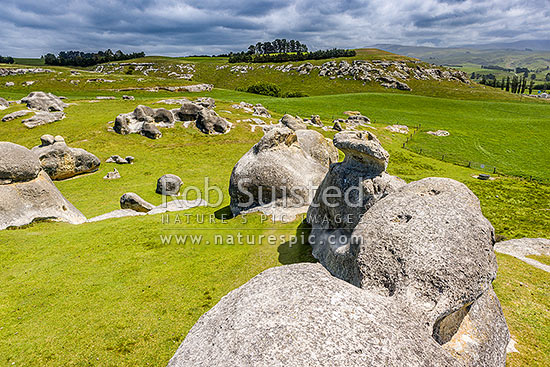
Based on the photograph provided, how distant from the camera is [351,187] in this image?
51.2 ft

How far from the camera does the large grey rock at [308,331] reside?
17.9ft

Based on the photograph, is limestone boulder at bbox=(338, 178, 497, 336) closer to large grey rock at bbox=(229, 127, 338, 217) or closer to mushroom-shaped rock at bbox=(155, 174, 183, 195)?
large grey rock at bbox=(229, 127, 338, 217)

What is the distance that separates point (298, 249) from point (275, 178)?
7142 mm

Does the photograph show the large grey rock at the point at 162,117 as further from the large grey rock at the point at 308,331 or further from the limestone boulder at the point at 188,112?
the large grey rock at the point at 308,331

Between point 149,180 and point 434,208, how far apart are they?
3585cm

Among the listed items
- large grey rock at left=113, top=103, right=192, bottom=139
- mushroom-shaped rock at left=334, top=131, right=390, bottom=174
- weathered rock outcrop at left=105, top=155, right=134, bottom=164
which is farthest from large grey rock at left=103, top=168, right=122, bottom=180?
mushroom-shaped rock at left=334, top=131, right=390, bottom=174

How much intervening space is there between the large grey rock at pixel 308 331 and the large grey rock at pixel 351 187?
6.75 meters

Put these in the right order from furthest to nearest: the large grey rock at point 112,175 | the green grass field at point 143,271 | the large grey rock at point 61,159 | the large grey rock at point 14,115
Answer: the large grey rock at point 14,115
the large grey rock at point 112,175
the large grey rock at point 61,159
the green grass field at point 143,271

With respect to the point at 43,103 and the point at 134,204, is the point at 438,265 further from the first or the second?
the point at 43,103

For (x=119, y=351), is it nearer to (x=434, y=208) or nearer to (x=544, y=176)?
(x=434, y=208)

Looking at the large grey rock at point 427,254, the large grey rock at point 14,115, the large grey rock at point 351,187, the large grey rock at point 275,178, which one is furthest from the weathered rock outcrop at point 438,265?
the large grey rock at point 14,115

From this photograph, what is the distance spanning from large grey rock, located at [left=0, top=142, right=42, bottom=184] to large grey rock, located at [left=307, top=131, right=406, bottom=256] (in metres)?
23.1

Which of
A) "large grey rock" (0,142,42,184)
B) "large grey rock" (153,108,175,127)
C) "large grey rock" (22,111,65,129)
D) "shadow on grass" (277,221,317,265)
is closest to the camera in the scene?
"shadow on grass" (277,221,317,265)

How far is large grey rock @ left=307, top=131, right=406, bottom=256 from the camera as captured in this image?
14.5 m
